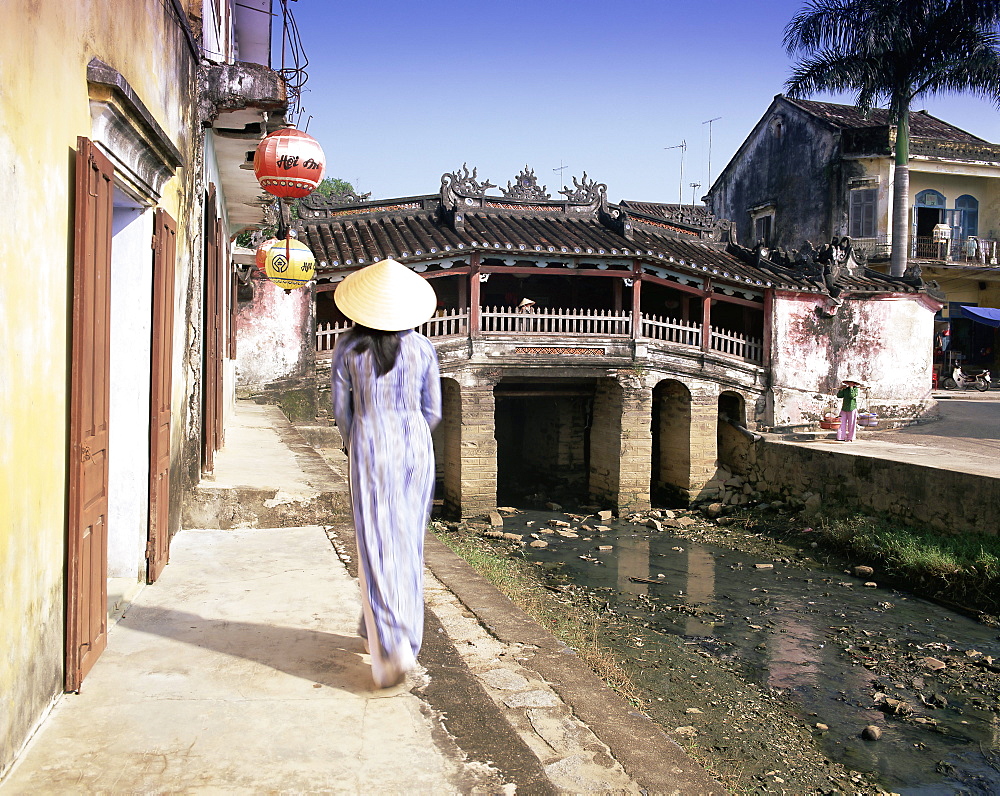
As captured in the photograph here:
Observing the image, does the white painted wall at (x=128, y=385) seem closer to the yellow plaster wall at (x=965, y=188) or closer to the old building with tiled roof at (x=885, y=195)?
the old building with tiled roof at (x=885, y=195)

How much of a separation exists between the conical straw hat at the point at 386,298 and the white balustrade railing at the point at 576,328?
11460 mm

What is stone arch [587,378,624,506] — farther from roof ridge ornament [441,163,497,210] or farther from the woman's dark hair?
the woman's dark hair

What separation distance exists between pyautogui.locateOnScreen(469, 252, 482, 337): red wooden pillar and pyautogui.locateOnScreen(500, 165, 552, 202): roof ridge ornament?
266cm

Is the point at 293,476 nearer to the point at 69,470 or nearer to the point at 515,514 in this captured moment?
the point at 69,470

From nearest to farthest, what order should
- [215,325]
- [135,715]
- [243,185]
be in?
[135,715] < [215,325] < [243,185]

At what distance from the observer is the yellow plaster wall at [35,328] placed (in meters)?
2.37

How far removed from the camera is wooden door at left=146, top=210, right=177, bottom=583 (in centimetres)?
441

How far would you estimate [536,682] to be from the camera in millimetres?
3656

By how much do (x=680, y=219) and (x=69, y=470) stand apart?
1796 cm

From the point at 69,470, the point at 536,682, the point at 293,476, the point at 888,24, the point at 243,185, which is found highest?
the point at 888,24

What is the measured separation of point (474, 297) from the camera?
15.8 metres

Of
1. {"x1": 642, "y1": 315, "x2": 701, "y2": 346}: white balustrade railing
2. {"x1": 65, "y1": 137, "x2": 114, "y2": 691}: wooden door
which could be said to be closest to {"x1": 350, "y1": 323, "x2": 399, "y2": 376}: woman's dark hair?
{"x1": 65, "y1": 137, "x2": 114, "y2": 691}: wooden door

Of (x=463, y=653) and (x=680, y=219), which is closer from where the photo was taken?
(x=463, y=653)

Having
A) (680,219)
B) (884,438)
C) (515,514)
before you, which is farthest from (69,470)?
(680,219)
